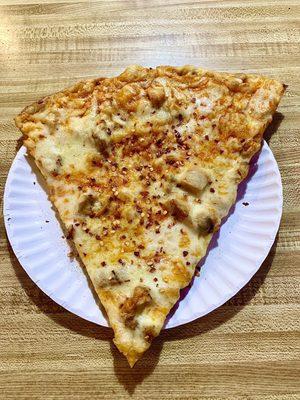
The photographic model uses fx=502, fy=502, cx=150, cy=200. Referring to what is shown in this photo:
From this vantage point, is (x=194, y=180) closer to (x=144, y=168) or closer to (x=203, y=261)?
(x=144, y=168)

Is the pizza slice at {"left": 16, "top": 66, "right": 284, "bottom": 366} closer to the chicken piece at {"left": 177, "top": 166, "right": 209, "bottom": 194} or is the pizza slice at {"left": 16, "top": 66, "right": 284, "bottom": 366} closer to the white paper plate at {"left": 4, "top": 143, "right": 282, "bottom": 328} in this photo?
the chicken piece at {"left": 177, "top": 166, "right": 209, "bottom": 194}

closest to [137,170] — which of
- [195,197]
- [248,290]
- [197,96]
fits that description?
[195,197]

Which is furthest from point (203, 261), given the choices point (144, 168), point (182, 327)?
point (144, 168)

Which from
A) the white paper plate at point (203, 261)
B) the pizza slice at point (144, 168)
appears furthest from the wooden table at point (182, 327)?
the pizza slice at point (144, 168)

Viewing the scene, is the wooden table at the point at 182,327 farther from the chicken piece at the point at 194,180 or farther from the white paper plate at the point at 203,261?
the chicken piece at the point at 194,180

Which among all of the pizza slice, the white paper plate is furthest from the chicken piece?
the white paper plate

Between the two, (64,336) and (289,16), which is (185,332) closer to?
(64,336)
